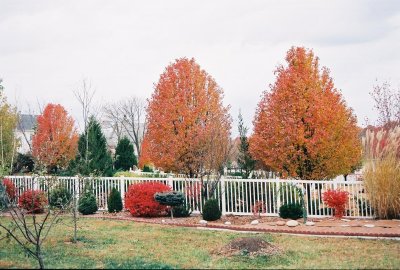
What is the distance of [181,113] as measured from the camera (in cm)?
1972

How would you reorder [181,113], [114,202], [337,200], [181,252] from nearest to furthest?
1. [181,252]
2. [337,200]
3. [114,202]
4. [181,113]

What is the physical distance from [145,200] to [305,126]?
695 centimetres

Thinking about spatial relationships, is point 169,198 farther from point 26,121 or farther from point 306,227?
point 26,121

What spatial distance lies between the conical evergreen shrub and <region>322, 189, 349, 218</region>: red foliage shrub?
7.41m

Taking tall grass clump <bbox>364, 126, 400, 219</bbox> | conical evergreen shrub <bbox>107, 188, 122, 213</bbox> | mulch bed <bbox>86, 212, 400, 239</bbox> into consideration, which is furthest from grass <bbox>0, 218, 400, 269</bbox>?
Answer: conical evergreen shrub <bbox>107, 188, 122, 213</bbox>

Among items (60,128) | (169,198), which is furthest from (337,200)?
(60,128)

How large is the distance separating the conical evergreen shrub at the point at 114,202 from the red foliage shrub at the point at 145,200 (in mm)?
1112

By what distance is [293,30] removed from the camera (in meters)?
14.2

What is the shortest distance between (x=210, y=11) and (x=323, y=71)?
265 inches

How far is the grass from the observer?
7426 mm

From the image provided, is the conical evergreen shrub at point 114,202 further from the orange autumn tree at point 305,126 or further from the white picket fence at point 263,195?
the orange autumn tree at point 305,126

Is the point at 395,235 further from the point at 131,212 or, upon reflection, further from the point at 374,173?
the point at 131,212

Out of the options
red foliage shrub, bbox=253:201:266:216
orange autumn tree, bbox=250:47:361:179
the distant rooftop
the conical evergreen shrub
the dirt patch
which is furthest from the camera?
orange autumn tree, bbox=250:47:361:179

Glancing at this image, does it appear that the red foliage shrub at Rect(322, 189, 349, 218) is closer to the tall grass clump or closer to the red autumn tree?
the tall grass clump
